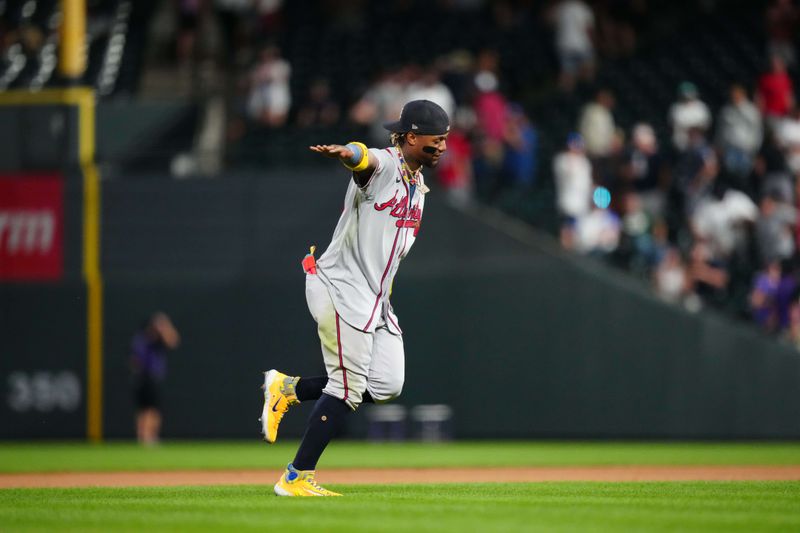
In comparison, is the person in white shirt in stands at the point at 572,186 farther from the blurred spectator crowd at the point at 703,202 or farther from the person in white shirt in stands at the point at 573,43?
the person in white shirt in stands at the point at 573,43

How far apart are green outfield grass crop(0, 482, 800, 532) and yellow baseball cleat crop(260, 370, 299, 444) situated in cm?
43

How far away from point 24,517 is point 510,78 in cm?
1474

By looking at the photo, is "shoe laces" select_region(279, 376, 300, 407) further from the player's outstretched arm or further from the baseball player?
the player's outstretched arm

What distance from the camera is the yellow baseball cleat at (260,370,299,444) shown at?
8836mm

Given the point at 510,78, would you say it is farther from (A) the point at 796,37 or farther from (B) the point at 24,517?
(B) the point at 24,517

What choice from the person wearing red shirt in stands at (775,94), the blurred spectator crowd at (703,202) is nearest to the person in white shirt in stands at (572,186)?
the blurred spectator crowd at (703,202)

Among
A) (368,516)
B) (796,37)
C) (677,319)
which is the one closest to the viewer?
(368,516)

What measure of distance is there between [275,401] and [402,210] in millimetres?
1460

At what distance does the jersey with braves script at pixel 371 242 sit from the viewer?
8625 millimetres

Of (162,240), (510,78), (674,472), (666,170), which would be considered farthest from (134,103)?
(674,472)

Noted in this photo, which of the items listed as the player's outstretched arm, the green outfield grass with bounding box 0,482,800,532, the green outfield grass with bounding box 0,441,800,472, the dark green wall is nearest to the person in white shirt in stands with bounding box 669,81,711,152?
the dark green wall

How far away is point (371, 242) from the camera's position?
866 cm

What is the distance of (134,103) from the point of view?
67.6 ft

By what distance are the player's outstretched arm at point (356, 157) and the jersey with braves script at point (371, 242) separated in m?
0.10
